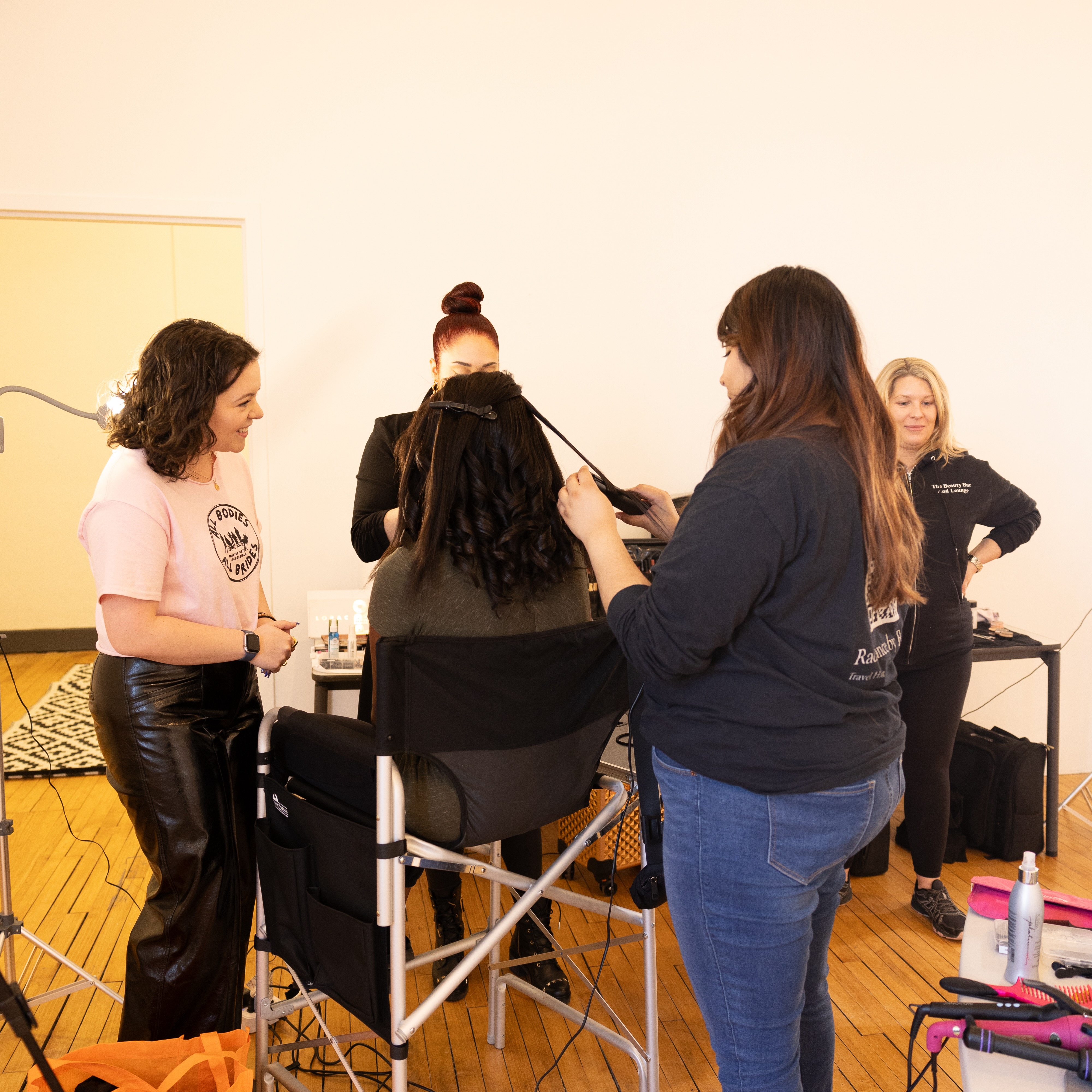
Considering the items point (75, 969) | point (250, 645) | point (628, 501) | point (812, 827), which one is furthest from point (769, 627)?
point (75, 969)

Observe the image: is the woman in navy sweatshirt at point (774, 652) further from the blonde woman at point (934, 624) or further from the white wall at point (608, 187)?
the white wall at point (608, 187)

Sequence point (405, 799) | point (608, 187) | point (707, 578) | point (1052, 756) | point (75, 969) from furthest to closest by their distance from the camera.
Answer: point (608, 187), point (1052, 756), point (75, 969), point (405, 799), point (707, 578)

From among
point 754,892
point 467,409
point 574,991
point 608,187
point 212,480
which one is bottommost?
point 574,991

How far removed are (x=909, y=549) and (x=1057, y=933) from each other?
62cm

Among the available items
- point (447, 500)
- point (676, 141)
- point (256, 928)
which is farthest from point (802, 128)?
point (256, 928)

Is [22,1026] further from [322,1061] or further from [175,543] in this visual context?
[322,1061]

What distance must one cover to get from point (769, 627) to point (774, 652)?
0.03 metres

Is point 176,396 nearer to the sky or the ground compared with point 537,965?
nearer to the sky

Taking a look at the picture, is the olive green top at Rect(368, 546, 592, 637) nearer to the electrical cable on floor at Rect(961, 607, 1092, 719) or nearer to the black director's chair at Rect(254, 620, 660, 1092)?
the black director's chair at Rect(254, 620, 660, 1092)

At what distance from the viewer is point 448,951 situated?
1.55 m

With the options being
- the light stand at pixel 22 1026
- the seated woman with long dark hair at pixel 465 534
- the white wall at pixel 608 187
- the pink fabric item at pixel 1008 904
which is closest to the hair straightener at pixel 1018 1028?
the pink fabric item at pixel 1008 904

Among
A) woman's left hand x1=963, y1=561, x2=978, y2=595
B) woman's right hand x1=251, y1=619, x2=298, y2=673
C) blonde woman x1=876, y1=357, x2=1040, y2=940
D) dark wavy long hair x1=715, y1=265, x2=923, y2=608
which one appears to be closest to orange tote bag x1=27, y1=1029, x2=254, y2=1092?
woman's right hand x1=251, y1=619, x2=298, y2=673

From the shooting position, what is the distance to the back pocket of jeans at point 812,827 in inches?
44.2

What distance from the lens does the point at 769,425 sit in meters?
1.13
